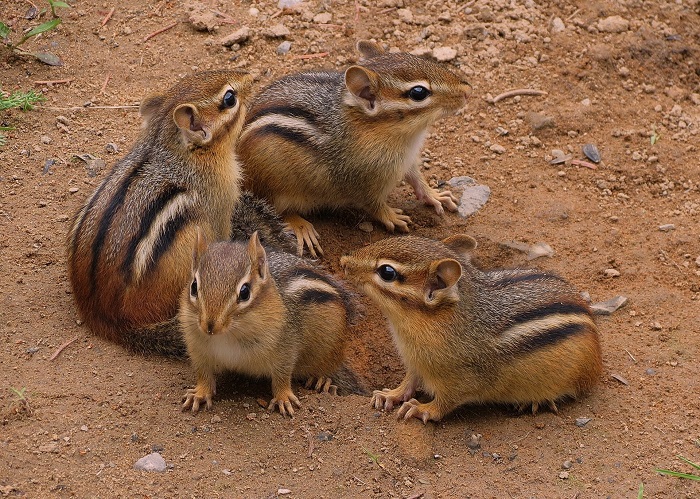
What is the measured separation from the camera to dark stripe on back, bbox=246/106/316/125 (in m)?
6.81

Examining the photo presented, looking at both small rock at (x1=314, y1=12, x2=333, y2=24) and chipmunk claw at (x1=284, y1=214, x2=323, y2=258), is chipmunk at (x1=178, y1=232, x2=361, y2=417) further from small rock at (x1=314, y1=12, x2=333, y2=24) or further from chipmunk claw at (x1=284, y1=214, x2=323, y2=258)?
small rock at (x1=314, y1=12, x2=333, y2=24)

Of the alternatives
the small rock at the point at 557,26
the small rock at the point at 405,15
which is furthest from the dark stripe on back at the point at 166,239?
the small rock at the point at 557,26

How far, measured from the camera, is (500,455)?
5.38 m

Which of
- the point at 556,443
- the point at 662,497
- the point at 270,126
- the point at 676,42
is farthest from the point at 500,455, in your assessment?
the point at 676,42

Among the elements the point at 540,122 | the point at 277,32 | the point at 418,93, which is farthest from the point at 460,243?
the point at 277,32

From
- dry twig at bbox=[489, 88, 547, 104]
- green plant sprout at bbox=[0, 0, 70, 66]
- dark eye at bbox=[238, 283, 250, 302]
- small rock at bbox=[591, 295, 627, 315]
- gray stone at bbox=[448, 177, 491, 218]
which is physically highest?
green plant sprout at bbox=[0, 0, 70, 66]

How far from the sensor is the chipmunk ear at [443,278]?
5.29m

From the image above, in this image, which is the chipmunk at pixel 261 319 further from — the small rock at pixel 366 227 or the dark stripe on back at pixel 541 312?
the small rock at pixel 366 227

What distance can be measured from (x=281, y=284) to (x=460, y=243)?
115 cm

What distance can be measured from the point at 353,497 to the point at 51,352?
2111 mm

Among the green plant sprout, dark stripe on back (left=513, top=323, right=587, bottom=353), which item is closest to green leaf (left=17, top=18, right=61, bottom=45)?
the green plant sprout

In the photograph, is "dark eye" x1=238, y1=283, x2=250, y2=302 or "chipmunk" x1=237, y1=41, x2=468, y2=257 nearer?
"dark eye" x1=238, y1=283, x2=250, y2=302

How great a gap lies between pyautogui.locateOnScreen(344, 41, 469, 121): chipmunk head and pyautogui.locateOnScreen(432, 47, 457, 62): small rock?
1604mm

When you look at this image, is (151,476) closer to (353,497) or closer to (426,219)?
(353,497)
